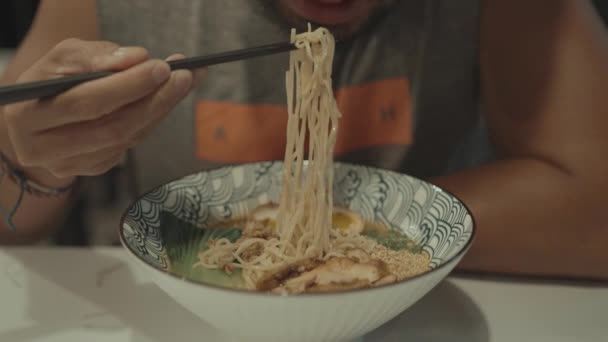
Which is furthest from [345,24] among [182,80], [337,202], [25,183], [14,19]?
[14,19]

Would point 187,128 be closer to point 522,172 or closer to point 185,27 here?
point 185,27

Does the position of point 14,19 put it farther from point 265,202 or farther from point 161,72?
point 161,72

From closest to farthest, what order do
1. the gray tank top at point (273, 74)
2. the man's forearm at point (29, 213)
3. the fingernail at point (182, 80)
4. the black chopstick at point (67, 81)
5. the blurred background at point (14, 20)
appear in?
the black chopstick at point (67, 81) → the fingernail at point (182, 80) → the man's forearm at point (29, 213) → the gray tank top at point (273, 74) → the blurred background at point (14, 20)

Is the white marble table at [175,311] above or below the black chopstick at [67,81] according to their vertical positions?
below

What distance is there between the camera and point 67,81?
618 millimetres

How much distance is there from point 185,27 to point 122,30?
0.12 meters

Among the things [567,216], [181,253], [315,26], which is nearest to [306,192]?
[181,253]

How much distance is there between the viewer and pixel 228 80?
115cm

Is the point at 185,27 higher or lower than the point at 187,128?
higher

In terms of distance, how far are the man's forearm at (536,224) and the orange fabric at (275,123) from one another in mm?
229

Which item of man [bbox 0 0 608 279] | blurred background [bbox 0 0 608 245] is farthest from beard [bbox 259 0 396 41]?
blurred background [bbox 0 0 608 245]

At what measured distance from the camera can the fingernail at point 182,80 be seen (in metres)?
0.66

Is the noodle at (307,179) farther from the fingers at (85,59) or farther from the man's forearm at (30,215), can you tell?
the man's forearm at (30,215)

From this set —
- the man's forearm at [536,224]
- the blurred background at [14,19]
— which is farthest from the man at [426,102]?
the blurred background at [14,19]
